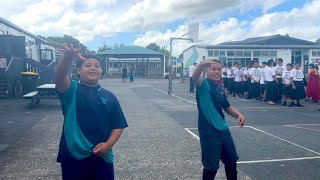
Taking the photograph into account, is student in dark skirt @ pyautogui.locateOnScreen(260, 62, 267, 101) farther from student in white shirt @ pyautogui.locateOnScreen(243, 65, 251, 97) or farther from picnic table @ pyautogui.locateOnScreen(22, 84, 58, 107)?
picnic table @ pyautogui.locateOnScreen(22, 84, 58, 107)

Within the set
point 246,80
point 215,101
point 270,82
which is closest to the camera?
point 215,101

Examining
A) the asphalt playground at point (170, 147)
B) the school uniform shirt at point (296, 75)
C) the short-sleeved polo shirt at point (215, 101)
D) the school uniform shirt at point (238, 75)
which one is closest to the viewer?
the short-sleeved polo shirt at point (215, 101)

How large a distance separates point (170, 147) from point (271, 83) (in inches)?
396

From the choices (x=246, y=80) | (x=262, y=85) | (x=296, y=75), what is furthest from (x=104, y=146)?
(x=246, y=80)

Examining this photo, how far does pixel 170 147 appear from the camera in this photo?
23.7ft

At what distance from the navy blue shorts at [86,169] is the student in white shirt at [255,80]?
50.6 feet

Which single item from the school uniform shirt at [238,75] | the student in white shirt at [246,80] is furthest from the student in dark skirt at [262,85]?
the school uniform shirt at [238,75]

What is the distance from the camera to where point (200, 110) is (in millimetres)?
4324

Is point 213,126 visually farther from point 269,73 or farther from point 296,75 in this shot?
point 269,73

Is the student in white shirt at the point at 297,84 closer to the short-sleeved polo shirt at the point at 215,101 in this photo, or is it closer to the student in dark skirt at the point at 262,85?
the student in dark skirt at the point at 262,85

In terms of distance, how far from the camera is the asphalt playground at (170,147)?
5.57m

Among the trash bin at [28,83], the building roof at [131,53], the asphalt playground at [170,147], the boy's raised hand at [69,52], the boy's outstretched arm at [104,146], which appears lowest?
the asphalt playground at [170,147]

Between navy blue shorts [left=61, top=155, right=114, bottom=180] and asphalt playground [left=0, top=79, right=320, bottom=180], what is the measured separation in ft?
7.31

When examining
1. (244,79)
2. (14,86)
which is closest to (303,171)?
(244,79)
